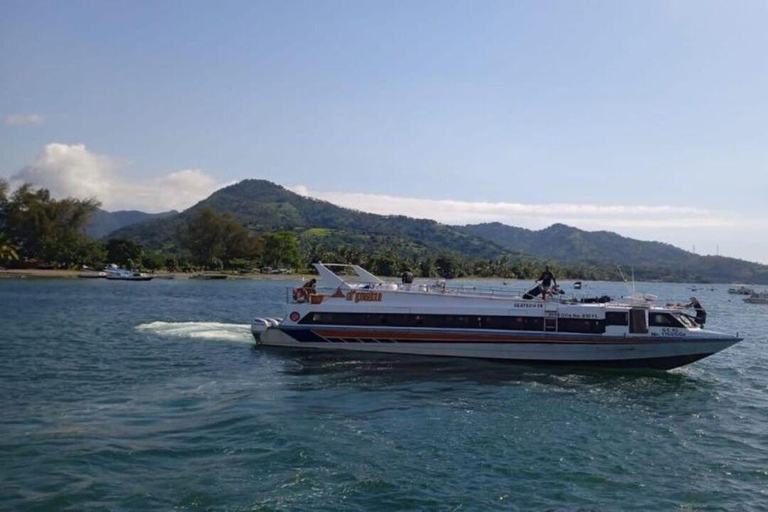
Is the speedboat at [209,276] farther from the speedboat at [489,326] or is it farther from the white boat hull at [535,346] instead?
the white boat hull at [535,346]

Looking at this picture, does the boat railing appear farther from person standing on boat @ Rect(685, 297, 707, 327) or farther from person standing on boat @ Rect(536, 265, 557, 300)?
person standing on boat @ Rect(685, 297, 707, 327)

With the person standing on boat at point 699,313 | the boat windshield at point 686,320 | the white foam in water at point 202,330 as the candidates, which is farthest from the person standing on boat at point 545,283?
the white foam in water at point 202,330

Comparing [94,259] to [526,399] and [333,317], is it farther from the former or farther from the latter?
[526,399]

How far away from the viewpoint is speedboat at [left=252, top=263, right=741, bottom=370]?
30.2m

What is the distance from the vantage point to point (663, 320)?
99.2 feet

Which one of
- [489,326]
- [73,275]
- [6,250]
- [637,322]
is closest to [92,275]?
[73,275]

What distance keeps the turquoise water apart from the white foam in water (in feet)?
16.8

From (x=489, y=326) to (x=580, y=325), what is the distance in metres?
4.22

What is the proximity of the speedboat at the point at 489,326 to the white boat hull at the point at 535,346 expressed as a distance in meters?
0.04

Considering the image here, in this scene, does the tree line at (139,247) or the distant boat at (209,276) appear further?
the distant boat at (209,276)

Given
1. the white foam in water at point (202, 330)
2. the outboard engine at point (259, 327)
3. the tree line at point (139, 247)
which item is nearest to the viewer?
the outboard engine at point (259, 327)

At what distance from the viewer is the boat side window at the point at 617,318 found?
3055cm

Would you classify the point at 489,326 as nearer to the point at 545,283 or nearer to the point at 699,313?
the point at 545,283

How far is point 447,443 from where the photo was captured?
1823 cm
